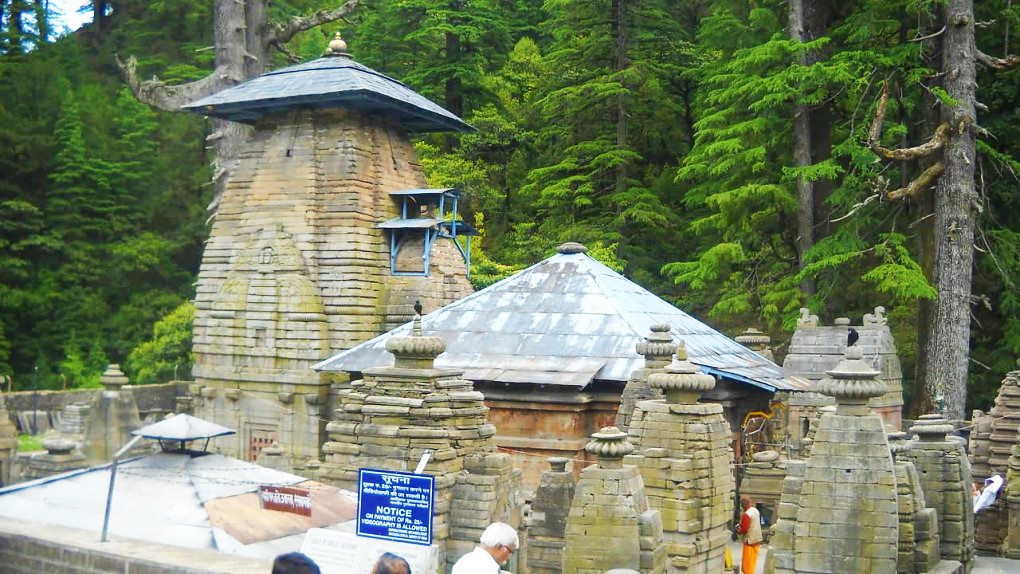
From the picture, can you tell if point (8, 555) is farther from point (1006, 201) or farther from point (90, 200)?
point (90, 200)

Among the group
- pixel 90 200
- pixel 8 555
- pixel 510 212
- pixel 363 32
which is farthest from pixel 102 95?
pixel 8 555

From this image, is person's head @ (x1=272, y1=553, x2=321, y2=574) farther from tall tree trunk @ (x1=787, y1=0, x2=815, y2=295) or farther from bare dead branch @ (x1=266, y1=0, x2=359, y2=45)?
bare dead branch @ (x1=266, y1=0, x2=359, y2=45)

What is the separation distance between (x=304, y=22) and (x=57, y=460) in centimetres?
1956

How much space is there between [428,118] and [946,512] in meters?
20.3

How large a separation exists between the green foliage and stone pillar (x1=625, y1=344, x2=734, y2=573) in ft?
97.9

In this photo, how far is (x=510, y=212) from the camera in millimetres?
40094

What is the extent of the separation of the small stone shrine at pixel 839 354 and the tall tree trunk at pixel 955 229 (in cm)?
152

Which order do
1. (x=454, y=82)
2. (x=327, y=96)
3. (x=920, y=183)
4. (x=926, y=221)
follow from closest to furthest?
(x=920, y=183)
(x=327, y=96)
(x=926, y=221)
(x=454, y=82)

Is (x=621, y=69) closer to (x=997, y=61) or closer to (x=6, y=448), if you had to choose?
(x=997, y=61)

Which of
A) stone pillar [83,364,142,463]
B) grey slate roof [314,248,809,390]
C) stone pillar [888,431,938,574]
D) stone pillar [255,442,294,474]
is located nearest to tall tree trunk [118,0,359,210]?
stone pillar [83,364,142,463]

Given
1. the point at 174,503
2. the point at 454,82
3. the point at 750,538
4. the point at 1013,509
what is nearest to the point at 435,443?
the point at 174,503

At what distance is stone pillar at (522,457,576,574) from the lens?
12.2 metres

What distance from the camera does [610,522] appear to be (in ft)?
33.2

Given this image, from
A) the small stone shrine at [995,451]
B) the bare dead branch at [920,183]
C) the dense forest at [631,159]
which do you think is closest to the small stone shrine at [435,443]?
the small stone shrine at [995,451]
